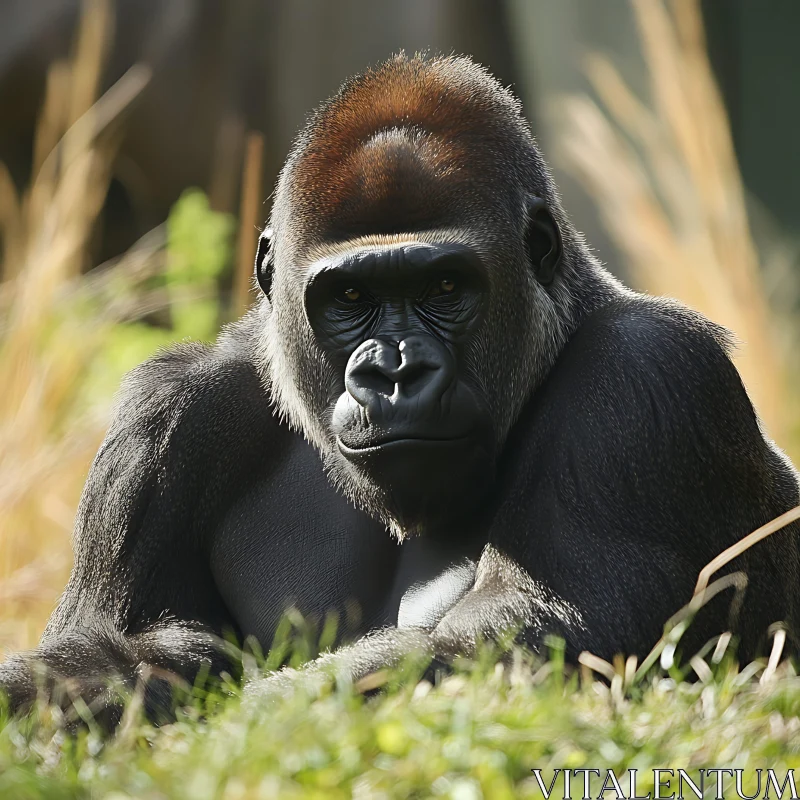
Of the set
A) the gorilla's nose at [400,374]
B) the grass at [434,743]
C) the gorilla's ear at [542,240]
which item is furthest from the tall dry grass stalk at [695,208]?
the grass at [434,743]

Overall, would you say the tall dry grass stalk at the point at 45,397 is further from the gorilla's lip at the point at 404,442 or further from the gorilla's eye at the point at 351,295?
the gorilla's lip at the point at 404,442

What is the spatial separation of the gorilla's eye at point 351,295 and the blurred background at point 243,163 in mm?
2455

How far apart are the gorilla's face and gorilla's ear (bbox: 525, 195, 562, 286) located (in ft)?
0.95

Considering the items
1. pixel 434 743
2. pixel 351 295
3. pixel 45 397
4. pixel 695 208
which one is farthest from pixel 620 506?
pixel 695 208

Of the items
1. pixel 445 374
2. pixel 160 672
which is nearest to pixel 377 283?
pixel 445 374

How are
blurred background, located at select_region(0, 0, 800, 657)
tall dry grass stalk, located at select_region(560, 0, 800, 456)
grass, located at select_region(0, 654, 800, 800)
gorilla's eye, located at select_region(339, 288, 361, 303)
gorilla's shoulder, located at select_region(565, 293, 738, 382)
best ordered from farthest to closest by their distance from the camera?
tall dry grass stalk, located at select_region(560, 0, 800, 456) < blurred background, located at select_region(0, 0, 800, 657) < gorilla's eye, located at select_region(339, 288, 361, 303) < gorilla's shoulder, located at select_region(565, 293, 738, 382) < grass, located at select_region(0, 654, 800, 800)

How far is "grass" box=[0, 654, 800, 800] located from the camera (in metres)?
2.01

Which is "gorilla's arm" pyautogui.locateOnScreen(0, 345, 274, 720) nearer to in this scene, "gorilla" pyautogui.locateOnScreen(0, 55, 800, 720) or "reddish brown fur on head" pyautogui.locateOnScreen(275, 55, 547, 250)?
"gorilla" pyautogui.locateOnScreen(0, 55, 800, 720)

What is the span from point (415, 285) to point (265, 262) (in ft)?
2.32

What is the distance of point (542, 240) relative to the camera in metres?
3.74

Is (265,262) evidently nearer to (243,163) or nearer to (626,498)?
(626,498)

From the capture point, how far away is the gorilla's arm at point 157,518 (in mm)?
3641

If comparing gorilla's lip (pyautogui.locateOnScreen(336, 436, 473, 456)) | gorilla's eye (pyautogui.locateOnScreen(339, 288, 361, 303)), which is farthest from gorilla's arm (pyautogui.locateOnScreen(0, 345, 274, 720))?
gorilla's lip (pyautogui.locateOnScreen(336, 436, 473, 456))

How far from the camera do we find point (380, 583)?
3742mm
